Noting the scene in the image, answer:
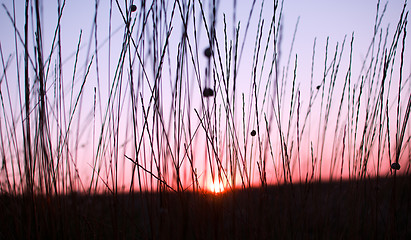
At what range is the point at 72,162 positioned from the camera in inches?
47.0

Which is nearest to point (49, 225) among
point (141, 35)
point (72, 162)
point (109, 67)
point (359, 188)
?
point (72, 162)

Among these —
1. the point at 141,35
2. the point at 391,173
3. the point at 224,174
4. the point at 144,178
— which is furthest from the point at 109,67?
the point at 391,173

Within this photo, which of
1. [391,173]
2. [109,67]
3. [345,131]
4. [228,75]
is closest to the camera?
[228,75]

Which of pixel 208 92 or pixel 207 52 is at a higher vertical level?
pixel 207 52

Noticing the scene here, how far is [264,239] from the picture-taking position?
1025 mm

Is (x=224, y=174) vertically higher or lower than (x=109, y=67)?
lower

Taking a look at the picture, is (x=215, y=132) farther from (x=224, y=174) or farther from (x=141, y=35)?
(x=141, y=35)

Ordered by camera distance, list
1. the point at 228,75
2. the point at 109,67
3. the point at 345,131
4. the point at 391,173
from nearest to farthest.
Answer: the point at 228,75
the point at 109,67
the point at 391,173
the point at 345,131

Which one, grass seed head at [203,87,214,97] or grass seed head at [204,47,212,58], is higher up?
grass seed head at [204,47,212,58]

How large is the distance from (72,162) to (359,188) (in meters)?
1.04

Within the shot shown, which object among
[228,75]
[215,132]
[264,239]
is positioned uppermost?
[228,75]

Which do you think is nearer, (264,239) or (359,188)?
(264,239)

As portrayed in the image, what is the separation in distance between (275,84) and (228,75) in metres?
0.32

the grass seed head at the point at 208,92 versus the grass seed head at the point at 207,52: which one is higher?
the grass seed head at the point at 207,52
